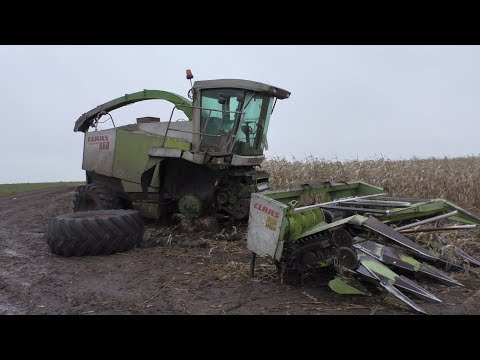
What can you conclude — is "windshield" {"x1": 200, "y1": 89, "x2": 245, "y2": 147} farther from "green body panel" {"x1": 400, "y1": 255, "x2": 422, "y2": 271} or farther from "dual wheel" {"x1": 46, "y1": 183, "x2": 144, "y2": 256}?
"green body panel" {"x1": 400, "y1": 255, "x2": 422, "y2": 271}

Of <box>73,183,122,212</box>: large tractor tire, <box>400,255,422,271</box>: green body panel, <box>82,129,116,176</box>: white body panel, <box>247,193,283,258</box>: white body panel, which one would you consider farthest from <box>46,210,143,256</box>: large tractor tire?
<box>400,255,422,271</box>: green body panel

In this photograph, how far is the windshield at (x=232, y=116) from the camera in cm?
734

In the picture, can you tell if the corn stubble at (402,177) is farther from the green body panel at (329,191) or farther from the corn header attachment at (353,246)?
the corn header attachment at (353,246)

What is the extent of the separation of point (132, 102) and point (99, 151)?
Answer: 3.77 ft

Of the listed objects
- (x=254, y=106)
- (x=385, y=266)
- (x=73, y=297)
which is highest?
(x=254, y=106)

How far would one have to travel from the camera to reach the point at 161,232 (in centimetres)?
791

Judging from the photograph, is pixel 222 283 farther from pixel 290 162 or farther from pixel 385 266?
pixel 290 162

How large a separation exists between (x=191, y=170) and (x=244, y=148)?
1.03 meters

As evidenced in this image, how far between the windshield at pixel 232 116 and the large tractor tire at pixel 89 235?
2.00 m

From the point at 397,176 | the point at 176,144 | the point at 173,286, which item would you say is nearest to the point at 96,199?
the point at 176,144

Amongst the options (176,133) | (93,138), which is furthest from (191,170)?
(93,138)

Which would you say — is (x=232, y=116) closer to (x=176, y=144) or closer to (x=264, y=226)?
(x=176, y=144)

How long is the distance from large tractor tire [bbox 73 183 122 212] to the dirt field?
4.05 feet

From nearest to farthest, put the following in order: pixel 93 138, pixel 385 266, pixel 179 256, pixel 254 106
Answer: pixel 385 266
pixel 179 256
pixel 254 106
pixel 93 138
